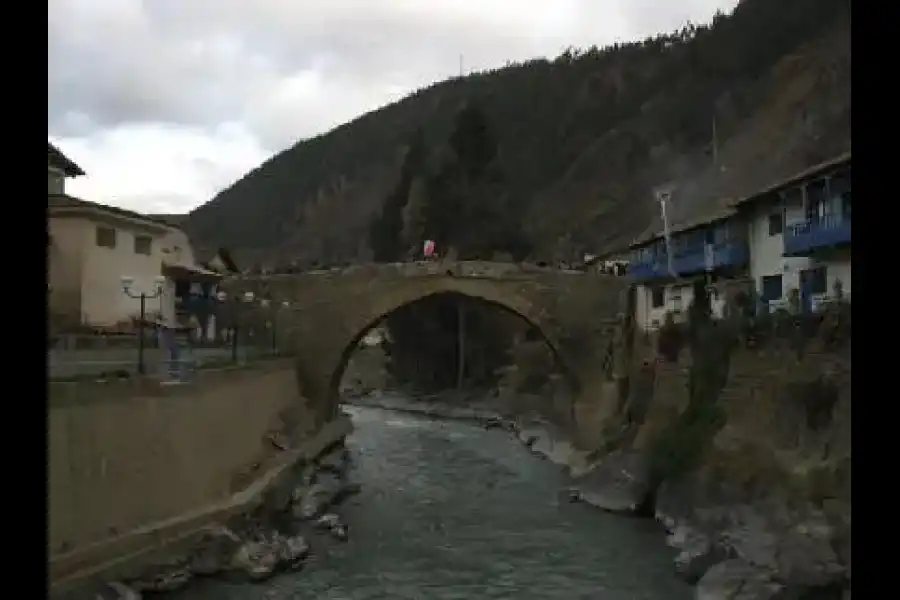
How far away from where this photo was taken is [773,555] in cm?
1052

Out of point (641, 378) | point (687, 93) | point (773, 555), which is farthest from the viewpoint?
point (687, 93)

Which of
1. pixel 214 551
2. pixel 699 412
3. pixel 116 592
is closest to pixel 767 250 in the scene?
pixel 699 412

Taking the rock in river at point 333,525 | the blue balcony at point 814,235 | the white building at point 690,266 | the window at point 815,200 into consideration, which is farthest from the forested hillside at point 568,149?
the rock in river at point 333,525

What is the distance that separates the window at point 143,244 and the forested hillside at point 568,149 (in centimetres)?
1210

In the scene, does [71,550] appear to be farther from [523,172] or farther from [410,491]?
[523,172]

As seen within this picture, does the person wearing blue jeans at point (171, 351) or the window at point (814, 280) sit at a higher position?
the window at point (814, 280)

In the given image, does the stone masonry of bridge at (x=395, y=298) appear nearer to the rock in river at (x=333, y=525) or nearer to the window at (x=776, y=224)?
the window at (x=776, y=224)

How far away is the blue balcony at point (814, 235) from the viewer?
46.5 feet

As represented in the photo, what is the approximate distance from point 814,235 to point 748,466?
4573mm

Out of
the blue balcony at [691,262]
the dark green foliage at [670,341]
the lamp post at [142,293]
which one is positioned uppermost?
the blue balcony at [691,262]

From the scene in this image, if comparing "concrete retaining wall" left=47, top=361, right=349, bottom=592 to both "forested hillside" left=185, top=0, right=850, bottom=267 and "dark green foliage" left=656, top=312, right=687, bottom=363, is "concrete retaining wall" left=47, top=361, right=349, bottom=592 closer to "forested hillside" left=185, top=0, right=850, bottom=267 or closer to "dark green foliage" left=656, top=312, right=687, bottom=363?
"dark green foliage" left=656, top=312, right=687, bottom=363
